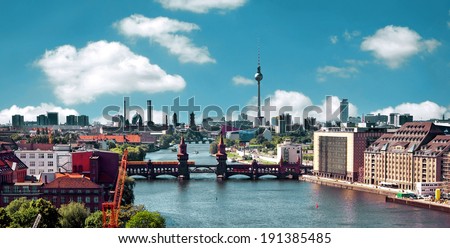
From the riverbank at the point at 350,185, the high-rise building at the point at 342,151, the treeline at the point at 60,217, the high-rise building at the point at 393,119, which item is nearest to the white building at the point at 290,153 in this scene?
the high-rise building at the point at 342,151

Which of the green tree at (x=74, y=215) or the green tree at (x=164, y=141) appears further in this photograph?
the green tree at (x=164, y=141)

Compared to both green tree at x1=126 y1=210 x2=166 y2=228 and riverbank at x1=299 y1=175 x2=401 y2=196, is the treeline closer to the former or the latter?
green tree at x1=126 y1=210 x2=166 y2=228

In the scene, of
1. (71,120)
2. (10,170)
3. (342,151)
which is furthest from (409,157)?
(71,120)

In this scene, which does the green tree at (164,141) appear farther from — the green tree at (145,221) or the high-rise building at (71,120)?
the green tree at (145,221)

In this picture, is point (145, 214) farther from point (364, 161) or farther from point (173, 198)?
point (364, 161)

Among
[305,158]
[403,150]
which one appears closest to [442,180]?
[403,150]
